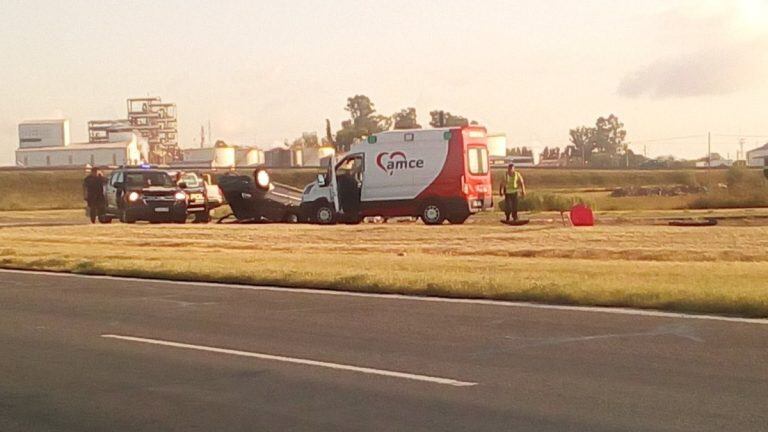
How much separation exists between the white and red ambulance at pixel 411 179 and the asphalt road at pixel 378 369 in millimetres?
15787

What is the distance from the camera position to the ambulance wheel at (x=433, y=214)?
94.5 ft

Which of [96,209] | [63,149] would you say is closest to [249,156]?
[63,149]

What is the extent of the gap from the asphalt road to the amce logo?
16.2 m

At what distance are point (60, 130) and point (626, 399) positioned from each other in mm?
128477

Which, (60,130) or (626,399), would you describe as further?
(60,130)

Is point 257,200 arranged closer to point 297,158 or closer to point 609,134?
point 297,158

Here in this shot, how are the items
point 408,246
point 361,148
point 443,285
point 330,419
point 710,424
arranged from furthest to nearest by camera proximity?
point 361,148 < point 408,246 < point 443,285 < point 330,419 < point 710,424

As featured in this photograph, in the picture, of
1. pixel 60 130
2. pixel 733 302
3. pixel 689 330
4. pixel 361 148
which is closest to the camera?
pixel 689 330

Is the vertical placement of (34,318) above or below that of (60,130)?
below

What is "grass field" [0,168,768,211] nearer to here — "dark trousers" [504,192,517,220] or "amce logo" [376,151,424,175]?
"dark trousers" [504,192,517,220]

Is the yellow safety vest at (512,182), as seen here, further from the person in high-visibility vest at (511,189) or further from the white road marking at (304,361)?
the white road marking at (304,361)

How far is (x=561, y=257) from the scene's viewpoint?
18.5 meters

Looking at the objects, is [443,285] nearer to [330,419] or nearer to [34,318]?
[34,318]

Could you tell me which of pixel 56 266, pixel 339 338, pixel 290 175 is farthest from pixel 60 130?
pixel 339 338
